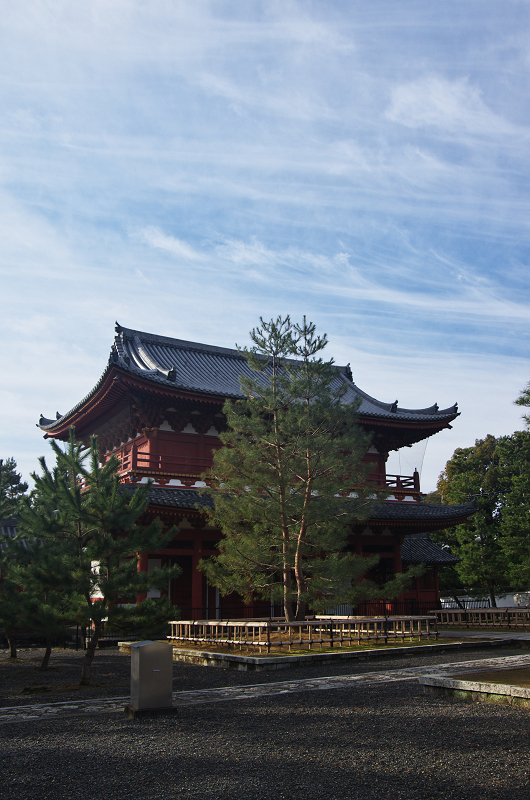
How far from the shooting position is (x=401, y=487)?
83.0ft

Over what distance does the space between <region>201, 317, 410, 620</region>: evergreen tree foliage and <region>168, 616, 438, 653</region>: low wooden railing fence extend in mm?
630

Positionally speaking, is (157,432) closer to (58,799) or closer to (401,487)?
(401,487)

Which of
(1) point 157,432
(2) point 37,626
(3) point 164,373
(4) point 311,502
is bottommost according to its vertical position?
(2) point 37,626

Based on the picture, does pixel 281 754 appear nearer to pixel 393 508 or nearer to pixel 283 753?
pixel 283 753

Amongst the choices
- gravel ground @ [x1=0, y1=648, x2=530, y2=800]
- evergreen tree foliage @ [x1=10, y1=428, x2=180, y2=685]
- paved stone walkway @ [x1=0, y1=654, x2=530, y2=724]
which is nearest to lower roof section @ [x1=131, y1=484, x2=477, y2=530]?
evergreen tree foliage @ [x1=10, y1=428, x2=180, y2=685]

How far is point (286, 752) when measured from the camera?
6.09 meters

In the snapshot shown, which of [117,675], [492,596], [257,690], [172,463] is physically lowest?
[492,596]

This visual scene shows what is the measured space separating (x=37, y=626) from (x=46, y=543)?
70.3 inches

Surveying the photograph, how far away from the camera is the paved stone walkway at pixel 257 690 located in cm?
855

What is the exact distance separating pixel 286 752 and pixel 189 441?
16.9 metres

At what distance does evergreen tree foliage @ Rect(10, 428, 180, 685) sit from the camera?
1096 cm

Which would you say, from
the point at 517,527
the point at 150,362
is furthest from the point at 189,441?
the point at 517,527

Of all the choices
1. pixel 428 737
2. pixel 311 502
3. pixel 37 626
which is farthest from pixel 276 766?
pixel 311 502

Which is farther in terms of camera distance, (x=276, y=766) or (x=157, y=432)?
(x=157, y=432)
